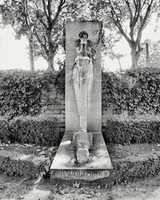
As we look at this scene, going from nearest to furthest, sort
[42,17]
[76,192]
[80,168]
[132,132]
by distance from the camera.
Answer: [76,192]
[80,168]
[132,132]
[42,17]

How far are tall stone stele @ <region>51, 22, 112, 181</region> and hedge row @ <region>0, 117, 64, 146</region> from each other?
459 mm

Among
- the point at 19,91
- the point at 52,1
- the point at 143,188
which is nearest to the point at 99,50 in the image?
the point at 19,91

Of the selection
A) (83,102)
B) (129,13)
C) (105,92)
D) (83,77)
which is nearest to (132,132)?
(105,92)

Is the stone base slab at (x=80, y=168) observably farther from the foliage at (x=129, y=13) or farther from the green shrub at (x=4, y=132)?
the foliage at (x=129, y=13)

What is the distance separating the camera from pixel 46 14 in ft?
36.2

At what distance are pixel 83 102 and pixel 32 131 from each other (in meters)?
1.81

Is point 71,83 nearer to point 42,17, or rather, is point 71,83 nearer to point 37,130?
point 37,130

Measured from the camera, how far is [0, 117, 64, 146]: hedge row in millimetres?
5926

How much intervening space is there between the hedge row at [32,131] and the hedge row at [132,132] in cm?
132

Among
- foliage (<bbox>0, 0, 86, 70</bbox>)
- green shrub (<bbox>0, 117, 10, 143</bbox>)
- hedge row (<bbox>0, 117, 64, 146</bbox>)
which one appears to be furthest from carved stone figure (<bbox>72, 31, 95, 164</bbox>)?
foliage (<bbox>0, 0, 86, 70</bbox>)

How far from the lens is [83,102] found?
5.11 meters

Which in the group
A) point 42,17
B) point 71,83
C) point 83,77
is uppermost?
point 42,17

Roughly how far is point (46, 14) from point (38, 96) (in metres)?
6.31

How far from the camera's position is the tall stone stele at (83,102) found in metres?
3.96
